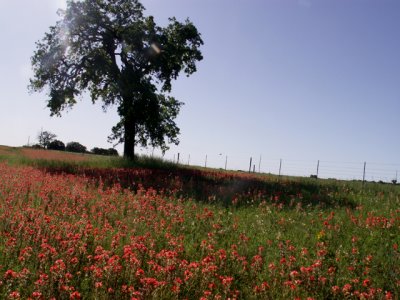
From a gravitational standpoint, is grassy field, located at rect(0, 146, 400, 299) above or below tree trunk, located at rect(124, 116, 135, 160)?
below

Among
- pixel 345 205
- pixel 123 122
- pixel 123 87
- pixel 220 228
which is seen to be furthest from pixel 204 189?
pixel 123 122

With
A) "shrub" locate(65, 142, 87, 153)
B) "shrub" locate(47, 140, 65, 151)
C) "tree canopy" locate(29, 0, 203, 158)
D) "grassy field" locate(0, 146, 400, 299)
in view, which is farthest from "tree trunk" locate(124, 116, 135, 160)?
"shrub" locate(47, 140, 65, 151)

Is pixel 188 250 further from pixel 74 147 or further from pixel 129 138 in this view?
pixel 74 147

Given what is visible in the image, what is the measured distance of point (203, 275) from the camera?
525 centimetres

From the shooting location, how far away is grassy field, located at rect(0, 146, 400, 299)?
479cm

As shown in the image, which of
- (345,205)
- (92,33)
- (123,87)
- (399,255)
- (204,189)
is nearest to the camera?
(399,255)

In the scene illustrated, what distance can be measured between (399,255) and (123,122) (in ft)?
78.0

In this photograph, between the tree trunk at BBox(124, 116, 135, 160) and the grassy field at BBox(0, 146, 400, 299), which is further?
the tree trunk at BBox(124, 116, 135, 160)

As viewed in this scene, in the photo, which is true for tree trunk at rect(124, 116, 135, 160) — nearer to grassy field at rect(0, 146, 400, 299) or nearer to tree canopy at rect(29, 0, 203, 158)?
tree canopy at rect(29, 0, 203, 158)

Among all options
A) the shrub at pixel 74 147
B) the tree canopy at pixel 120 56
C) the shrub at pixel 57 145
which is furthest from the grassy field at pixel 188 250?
the shrub at pixel 57 145

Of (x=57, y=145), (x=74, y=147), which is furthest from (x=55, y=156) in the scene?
(x=57, y=145)

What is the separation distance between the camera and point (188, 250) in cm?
660

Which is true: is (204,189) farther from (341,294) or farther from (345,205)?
(341,294)

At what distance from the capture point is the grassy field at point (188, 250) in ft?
15.7
